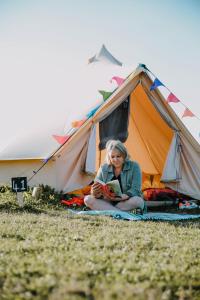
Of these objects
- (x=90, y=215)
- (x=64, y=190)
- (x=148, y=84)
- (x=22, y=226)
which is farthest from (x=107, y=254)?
(x=148, y=84)

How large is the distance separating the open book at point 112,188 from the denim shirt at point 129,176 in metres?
0.21

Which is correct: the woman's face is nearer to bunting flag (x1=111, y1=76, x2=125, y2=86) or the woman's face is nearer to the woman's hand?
the woman's hand

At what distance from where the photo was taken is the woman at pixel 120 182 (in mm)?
5812

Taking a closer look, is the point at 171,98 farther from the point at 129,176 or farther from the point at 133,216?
the point at 133,216

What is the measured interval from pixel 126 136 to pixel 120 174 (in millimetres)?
2877

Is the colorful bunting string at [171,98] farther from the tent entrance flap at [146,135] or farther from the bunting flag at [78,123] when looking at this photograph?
the bunting flag at [78,123]

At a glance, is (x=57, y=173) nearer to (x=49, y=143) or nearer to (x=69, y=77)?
(x=49, y=143)

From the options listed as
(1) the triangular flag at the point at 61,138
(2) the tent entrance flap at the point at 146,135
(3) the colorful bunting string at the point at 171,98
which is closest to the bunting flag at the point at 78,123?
(1) the triangular flag at the point at 61,138

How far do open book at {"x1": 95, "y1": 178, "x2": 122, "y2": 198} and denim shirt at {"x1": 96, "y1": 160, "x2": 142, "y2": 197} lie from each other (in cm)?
21

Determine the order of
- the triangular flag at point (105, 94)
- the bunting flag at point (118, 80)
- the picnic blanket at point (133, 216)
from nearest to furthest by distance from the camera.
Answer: the picnic blanket at point (133, 216) → the triangular flag at point (105, 94) → the bunting flag at point (118, 80)

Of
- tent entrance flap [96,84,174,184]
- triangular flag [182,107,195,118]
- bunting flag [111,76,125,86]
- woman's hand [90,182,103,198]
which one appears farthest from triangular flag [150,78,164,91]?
woman's hand [90,182,103,198]

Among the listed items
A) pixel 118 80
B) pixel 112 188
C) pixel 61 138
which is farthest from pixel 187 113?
pixel 112 188

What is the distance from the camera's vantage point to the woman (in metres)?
5.81

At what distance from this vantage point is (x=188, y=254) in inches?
130
